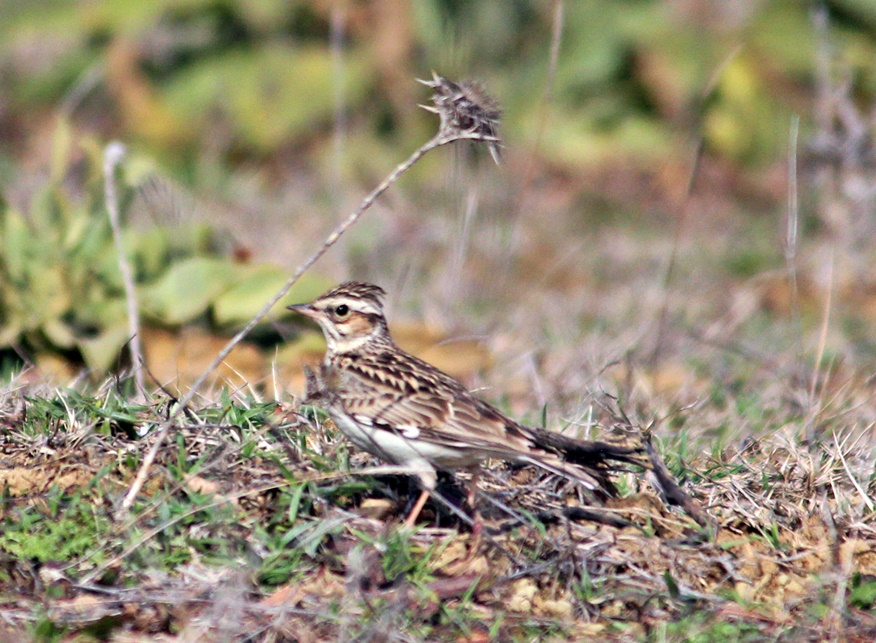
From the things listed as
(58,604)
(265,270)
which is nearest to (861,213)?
(265,270)

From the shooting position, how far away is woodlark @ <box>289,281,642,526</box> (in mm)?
4402

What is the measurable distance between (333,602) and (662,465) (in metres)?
1.49

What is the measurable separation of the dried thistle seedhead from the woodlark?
0.98 meters

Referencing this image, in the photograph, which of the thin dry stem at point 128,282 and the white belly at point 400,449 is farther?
the thin dry stem at point 128,282

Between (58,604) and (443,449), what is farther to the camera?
(443,449)

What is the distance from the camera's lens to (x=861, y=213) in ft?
31.8

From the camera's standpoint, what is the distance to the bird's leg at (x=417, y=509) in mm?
4359

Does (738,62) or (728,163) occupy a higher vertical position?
(738,62)

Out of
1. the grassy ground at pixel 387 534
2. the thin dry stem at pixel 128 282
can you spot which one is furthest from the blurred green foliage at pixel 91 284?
the thin dry stem at pixel 128 282

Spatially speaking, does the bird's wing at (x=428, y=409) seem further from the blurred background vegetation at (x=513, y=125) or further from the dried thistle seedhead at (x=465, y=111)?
the blurred background vegetation at (x=513, y=125)

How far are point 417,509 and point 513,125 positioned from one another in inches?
314

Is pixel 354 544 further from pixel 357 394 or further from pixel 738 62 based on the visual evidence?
pixel 738 62

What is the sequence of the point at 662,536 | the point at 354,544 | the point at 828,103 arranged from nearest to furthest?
the point at 354,544 → the point at 662,536 → the point at 828,103

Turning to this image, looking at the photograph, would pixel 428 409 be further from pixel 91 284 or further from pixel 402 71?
pixel 402 71
